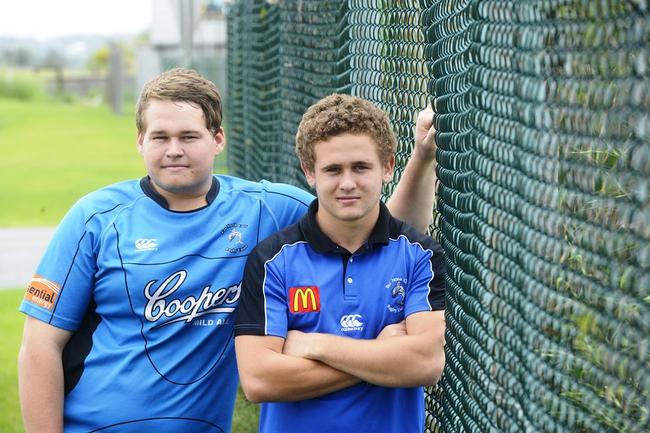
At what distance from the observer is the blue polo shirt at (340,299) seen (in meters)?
3.52

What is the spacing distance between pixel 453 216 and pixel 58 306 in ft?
4.07

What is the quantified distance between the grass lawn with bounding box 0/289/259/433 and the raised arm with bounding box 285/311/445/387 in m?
3.44

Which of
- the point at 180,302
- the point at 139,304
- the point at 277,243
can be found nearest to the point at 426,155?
the point at 277,243

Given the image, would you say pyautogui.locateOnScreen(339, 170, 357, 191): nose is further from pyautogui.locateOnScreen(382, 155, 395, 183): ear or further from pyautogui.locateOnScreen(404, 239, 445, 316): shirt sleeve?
pyautogui.locateOnScreen(404, 239, 445, 316): shirt sleeve

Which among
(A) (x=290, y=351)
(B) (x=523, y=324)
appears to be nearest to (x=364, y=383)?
(A) (x=290, y=351)

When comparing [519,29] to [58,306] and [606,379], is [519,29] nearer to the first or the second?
[606,379]

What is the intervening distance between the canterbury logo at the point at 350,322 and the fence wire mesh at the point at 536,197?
295 millimetres

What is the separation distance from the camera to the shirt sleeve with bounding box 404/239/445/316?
3553mm

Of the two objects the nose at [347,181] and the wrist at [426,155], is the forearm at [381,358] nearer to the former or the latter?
the nose at [347,181]

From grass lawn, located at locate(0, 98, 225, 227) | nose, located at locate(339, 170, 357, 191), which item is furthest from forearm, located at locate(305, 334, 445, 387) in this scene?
grass lawn, located at locate(0, 98, 225, 227)

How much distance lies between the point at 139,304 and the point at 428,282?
0.90 meters

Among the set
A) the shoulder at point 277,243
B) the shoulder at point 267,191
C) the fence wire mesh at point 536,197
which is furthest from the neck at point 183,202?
the fence wire mesh at point 536,197

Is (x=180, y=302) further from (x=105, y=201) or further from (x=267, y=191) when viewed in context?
(x=267, y=191)

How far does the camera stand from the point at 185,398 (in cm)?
389
